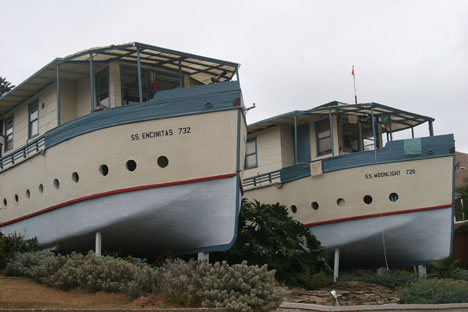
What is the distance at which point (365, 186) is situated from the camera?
1988 cm

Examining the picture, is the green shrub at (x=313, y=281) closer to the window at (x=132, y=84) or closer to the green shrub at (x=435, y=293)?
the green shrub at (x=435, y=293)

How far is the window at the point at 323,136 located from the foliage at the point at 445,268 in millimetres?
5678

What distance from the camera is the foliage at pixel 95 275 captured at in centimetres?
1137

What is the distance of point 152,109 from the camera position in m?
15.2

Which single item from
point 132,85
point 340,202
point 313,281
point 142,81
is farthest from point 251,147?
point 313,281

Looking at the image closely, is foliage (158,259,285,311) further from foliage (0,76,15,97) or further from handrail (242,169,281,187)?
foliage (0,76,15,97)

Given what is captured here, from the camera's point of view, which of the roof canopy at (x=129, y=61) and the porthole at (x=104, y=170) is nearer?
the porthole at (x=104, y=170)

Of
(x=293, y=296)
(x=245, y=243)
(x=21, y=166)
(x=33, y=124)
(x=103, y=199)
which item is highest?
(x=33, y=124)

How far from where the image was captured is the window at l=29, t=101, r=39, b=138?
64.4 feet

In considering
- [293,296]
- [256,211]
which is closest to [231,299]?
[293,296]

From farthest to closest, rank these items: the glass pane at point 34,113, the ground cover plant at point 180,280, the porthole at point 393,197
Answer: the glass pane at point 34,113
the porthole at point 393,197
the ground cover plant at point 180,280

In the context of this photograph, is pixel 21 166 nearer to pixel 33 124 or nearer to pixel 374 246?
pixel 33 124

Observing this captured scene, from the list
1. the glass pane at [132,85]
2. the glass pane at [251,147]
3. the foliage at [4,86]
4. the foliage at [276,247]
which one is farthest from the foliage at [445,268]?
the foliage at [4,86]

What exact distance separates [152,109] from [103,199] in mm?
2594
